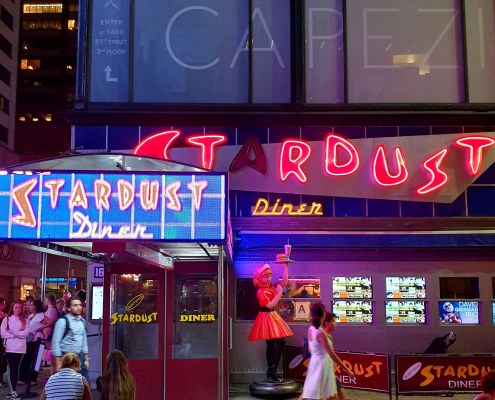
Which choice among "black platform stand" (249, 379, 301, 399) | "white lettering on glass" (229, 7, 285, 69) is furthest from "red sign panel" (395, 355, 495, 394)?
"white lettering on glass" (229, 7, 285, 69)

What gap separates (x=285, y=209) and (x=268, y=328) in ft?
10.1

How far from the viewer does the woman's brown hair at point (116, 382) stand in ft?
19.0

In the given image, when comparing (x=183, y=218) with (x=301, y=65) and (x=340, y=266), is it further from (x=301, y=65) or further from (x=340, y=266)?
(x=301, y=65)

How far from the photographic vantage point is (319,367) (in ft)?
28.1

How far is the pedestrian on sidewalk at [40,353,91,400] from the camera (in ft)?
19.7

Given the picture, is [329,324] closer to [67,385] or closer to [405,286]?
[405,286]

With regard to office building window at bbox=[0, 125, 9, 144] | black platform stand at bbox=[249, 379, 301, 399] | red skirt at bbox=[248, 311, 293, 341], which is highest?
office building window at bbox=[0, 125, 9, 144]

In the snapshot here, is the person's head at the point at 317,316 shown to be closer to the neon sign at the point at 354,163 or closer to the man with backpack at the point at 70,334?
the man with backpack at the point at 70,334

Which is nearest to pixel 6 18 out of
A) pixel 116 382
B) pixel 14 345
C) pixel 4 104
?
pixel 4 104

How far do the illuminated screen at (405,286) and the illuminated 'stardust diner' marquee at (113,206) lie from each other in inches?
276

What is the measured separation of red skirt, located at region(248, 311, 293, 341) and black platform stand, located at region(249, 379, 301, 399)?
0.93m

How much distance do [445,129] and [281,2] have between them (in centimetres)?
484

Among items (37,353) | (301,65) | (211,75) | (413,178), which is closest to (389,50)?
(301,65)

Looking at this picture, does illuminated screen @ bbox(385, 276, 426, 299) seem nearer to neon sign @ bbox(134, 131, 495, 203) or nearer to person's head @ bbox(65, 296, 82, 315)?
neon sign @ bbox(134, 131, 495, 203)
